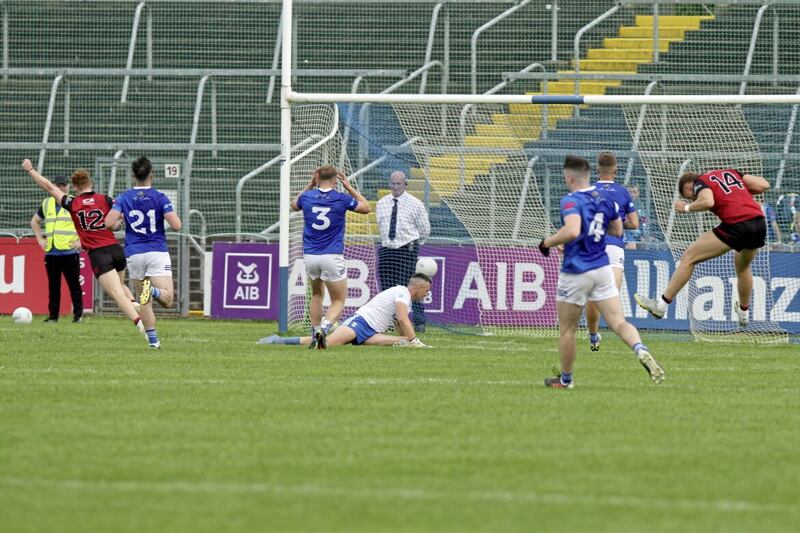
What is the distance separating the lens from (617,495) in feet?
24.2

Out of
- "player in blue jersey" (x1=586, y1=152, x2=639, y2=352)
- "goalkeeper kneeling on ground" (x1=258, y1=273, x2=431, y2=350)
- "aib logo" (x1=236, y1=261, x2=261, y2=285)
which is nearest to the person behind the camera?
"player in blue jersey" (x1=586, y1=152, x2=639, y2=352)

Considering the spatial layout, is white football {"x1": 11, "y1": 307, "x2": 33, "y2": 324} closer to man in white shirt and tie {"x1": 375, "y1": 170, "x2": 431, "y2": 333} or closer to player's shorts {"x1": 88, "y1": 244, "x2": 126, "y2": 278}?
player's shorts {"x1": 88, "y1": 244, "x2": 126, "y2": 278}

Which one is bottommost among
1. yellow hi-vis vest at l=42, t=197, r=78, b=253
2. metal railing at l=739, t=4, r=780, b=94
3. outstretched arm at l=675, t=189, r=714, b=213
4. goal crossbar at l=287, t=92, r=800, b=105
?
yellow hi-vis vest at l=42, t=197, r=78, b=253


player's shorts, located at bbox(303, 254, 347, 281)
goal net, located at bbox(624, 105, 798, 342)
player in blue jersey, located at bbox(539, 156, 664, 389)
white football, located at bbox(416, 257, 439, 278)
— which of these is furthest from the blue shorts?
player in blue jersey, located at bbox(539, 156, 664, 389)

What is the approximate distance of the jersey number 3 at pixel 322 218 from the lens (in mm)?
17609

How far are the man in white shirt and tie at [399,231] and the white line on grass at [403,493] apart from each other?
13.3m

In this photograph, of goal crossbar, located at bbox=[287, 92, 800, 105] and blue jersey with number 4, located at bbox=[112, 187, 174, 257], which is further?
goal crossbar, located at bbox=[287, 92, 800, 105]

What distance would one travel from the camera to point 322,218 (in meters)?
17.6

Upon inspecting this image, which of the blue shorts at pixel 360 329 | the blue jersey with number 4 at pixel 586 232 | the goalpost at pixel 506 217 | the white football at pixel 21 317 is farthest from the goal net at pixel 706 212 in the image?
A: the white football at pixel 21 317

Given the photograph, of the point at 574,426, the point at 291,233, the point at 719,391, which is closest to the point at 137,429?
the point at 574,426

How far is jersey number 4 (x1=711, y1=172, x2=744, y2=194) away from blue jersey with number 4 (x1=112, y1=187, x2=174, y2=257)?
6210 mm

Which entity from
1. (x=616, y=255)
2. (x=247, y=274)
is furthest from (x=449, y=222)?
(x=616, y=255)

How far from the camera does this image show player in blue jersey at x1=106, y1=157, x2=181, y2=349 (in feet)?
53.8

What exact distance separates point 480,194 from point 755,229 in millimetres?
5877
